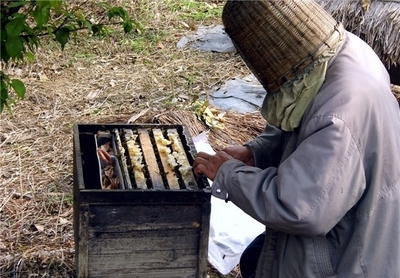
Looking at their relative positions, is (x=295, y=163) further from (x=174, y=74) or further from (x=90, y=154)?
(x=174, y=74)

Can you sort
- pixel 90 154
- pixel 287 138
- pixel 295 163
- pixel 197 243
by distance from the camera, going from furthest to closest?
1. pixel 90 154
2. pixel 197 243
3. pixel 287 138
4. pixel 295 163

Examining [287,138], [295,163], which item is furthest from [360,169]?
[287,138]

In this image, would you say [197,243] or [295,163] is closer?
[295,163]

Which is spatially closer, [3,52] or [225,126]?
[3,52]

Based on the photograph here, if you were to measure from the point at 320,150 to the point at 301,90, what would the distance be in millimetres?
273

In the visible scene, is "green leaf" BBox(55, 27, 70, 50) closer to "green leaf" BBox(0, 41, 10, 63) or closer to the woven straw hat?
"green leaf" BBox(0, 41, 10, 63)

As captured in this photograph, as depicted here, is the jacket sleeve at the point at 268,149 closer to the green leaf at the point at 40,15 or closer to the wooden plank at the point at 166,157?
the wooden plank at the point at 166,157

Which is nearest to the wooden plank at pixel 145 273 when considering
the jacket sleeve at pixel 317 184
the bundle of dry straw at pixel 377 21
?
the jacket sleeve at pixel 317 184

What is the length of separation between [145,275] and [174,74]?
4.21m

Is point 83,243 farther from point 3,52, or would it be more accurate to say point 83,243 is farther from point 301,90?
point 301,90

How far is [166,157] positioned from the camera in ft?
10.7

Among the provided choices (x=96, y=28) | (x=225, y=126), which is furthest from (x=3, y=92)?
(x=225, y=126)

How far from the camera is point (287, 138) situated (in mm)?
2768

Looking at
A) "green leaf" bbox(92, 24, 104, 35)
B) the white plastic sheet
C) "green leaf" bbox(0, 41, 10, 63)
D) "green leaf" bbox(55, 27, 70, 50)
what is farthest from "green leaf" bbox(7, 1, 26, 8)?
the white plastic sheet
